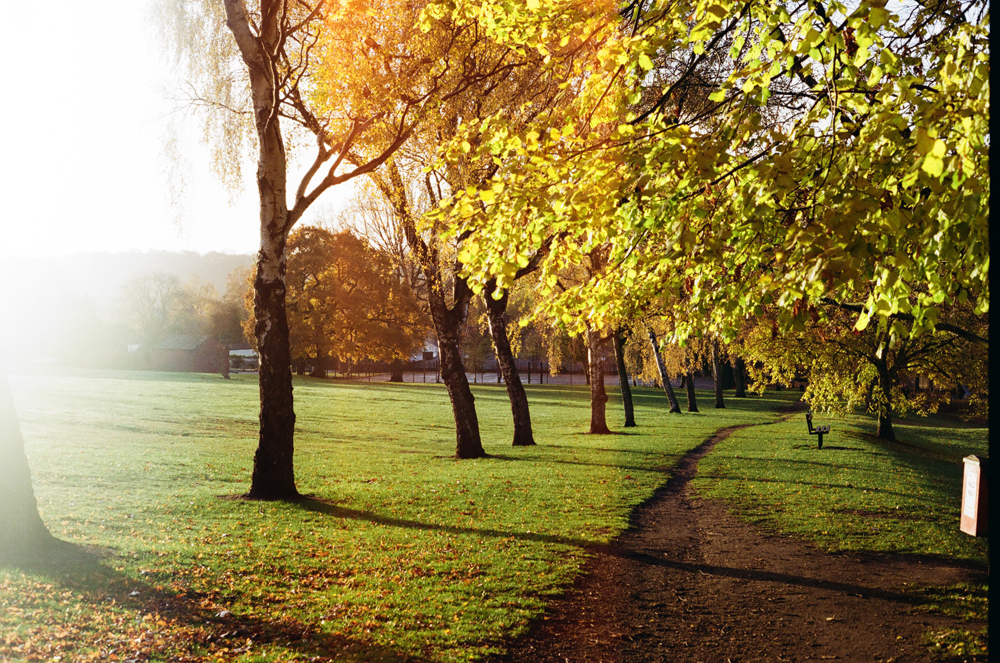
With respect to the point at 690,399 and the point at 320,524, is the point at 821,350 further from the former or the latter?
the point at 320,524

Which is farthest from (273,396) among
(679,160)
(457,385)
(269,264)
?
(679,160)

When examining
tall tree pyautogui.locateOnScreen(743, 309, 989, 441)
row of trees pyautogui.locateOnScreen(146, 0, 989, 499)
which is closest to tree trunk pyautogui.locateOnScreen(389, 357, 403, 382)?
tall tree pyautogui.locateOnScreen(743, 309, 989, 441)

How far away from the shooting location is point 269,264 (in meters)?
10.5

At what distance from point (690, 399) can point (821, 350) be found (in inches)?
597

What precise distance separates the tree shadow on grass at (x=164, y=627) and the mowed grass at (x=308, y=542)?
20 mm

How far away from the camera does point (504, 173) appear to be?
5594 mm

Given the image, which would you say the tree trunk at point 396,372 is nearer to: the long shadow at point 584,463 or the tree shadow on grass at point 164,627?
the long shadow at point 584,463

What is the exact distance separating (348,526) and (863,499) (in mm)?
8900

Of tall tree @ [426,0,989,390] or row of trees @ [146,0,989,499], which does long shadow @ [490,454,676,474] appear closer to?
row of trees @ [146,0,989,499]

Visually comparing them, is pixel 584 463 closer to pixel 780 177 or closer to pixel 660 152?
pixel 660 152

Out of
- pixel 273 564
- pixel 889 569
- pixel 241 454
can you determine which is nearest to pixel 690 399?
pixel 241 454

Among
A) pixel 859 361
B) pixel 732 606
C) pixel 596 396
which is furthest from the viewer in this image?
pixel 596 396

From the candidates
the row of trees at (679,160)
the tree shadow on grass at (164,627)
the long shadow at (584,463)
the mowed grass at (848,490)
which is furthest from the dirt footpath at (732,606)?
the long shadow at (584,463)

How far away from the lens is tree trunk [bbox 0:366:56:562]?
685 centimetres
